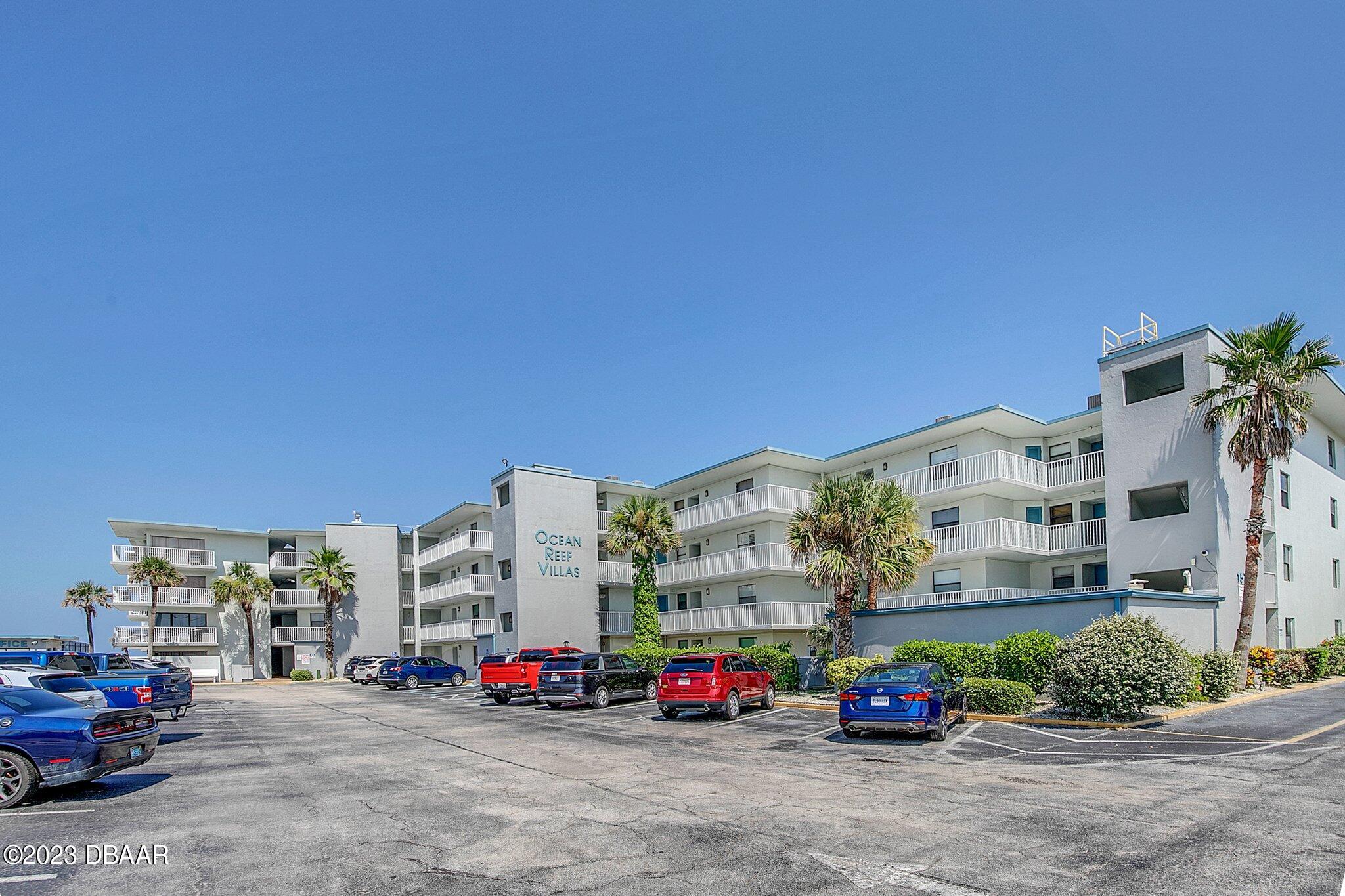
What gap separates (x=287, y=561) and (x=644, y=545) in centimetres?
3258

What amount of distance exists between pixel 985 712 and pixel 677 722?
25.3ft

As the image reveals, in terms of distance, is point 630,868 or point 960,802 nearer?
point 630,868

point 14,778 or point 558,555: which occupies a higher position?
point 558,555

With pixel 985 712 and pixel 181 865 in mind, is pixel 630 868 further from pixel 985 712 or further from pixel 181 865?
pixel 985 712

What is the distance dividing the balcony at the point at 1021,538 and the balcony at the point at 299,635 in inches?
1727

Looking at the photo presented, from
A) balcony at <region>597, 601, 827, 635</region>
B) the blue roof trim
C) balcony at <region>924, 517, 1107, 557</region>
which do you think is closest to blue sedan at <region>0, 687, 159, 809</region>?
the blue roof trim

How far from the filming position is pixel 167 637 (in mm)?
55406

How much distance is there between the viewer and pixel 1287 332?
80.8 feet

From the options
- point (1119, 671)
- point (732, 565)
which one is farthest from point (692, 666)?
point (732, 565)

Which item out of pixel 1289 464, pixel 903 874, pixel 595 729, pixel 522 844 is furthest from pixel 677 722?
pixel 1289 464

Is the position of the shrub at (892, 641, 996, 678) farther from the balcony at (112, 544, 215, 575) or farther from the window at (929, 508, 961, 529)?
the balcony at (112, 544, 215, 575)

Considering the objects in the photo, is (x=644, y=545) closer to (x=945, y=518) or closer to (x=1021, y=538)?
(x=945, y=518)

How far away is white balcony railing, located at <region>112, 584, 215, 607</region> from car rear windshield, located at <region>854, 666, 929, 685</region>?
52.3 meters

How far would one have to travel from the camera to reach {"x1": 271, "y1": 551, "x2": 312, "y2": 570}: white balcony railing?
196 feet
